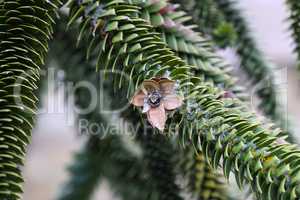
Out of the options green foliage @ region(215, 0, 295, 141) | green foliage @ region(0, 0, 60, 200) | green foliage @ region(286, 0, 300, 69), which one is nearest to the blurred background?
green foliage @ region(215, 0, 295, 141)

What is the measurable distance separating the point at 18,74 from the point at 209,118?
0.16m

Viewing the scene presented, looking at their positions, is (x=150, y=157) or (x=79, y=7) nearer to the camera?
(x=79, y=7)

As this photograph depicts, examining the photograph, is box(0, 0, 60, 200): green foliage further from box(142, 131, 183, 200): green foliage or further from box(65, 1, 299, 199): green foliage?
box(142, 131, 183, 200): green foliage

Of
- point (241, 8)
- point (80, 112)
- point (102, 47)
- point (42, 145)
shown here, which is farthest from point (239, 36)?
point (42, 145)

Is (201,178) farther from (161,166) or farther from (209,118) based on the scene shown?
(209,118)

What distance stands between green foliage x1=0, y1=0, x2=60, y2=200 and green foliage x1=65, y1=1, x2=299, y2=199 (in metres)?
0.04

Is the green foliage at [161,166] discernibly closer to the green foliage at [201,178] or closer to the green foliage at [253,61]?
the green foliage at [201,178]

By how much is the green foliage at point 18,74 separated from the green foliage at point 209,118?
39mm

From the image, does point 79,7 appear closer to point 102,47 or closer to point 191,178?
point 102,47

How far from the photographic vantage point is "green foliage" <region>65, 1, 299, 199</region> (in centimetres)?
43

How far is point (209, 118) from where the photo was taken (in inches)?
18.4

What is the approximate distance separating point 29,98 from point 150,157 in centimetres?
29

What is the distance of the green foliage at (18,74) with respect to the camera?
17.9 inches

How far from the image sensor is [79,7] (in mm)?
518
